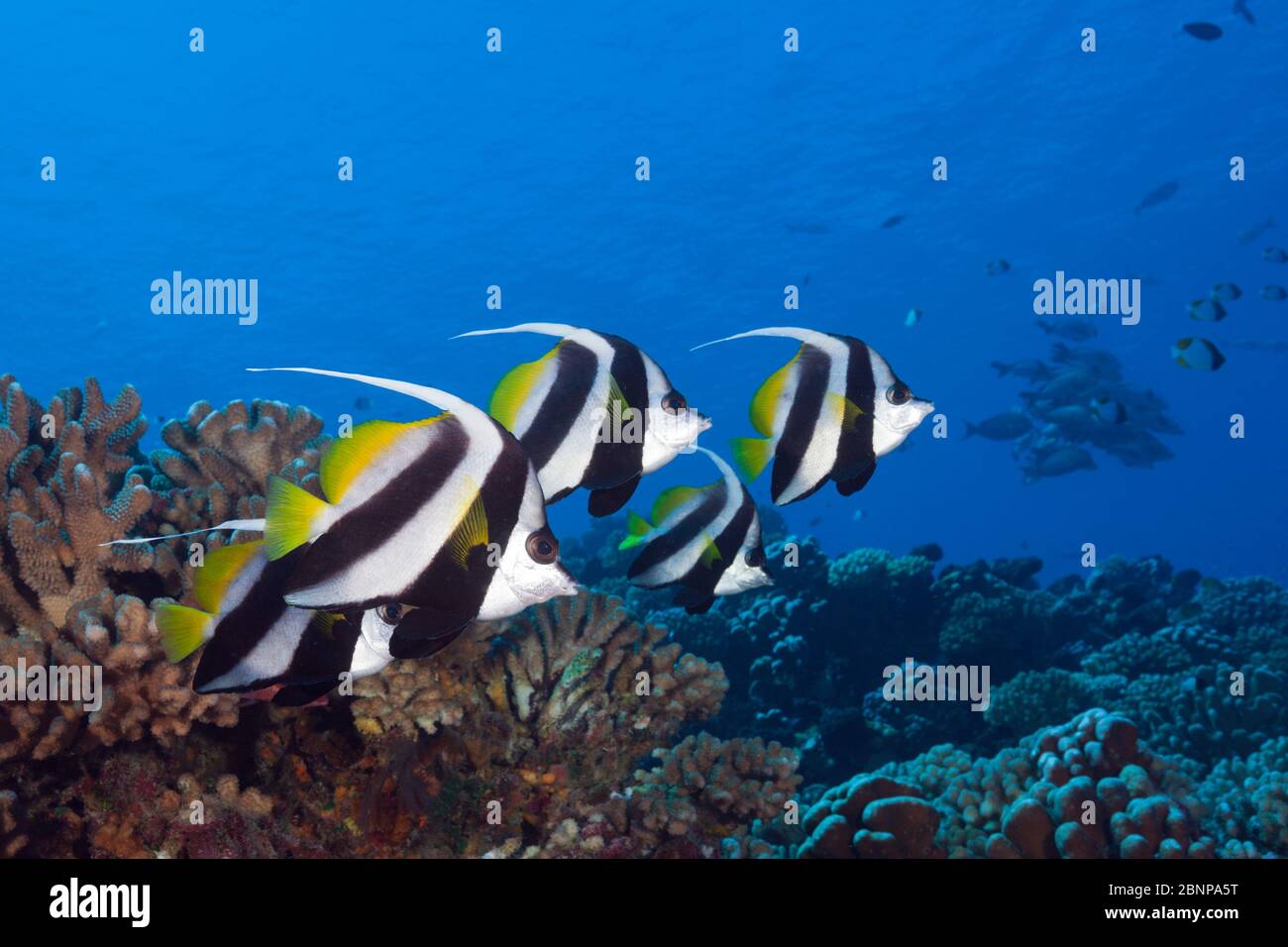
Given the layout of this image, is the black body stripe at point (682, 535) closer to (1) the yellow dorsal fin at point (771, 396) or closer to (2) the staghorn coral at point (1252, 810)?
(1) the yellow dorsal fin at point (771, 396)

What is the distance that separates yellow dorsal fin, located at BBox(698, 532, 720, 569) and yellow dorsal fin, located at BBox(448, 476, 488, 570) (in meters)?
1.69

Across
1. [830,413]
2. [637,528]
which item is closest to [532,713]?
[637,528]

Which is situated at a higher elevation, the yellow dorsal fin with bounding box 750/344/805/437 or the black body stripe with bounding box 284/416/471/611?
the yellow dorsal fin with bounding box 750/344/805/437

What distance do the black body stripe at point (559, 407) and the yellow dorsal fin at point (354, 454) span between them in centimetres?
56

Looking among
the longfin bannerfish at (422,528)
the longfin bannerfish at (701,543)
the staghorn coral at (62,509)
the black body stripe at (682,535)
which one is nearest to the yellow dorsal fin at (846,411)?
the longfin bannerfish at (701,543)

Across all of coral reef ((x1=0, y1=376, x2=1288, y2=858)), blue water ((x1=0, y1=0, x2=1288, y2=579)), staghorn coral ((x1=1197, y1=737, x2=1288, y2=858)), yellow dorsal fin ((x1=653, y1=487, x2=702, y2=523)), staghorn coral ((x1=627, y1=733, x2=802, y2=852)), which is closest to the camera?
coral reef ((x1=0, y1=376, x2=1288, y2=858))

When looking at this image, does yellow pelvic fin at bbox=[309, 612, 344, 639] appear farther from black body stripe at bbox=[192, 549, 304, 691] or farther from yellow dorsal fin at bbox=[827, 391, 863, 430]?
yellow dorsal fin at bbox=[827, 391, 863, 430]

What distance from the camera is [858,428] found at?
9.22 feet

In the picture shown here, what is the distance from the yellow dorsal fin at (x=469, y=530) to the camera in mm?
1845

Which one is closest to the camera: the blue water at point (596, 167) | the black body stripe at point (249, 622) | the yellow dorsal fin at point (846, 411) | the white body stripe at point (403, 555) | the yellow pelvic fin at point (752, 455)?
the white body stripe at point (403, 555)

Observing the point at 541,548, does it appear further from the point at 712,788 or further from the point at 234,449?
the point at 712,788

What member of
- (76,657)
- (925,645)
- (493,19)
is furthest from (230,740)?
(493,19)

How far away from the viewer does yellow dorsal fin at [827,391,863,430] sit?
2803 millimetres

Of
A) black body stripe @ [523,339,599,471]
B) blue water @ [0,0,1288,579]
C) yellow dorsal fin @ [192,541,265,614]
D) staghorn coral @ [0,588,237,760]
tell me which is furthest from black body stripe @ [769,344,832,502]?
blue water @ [0,0,1288,579]
